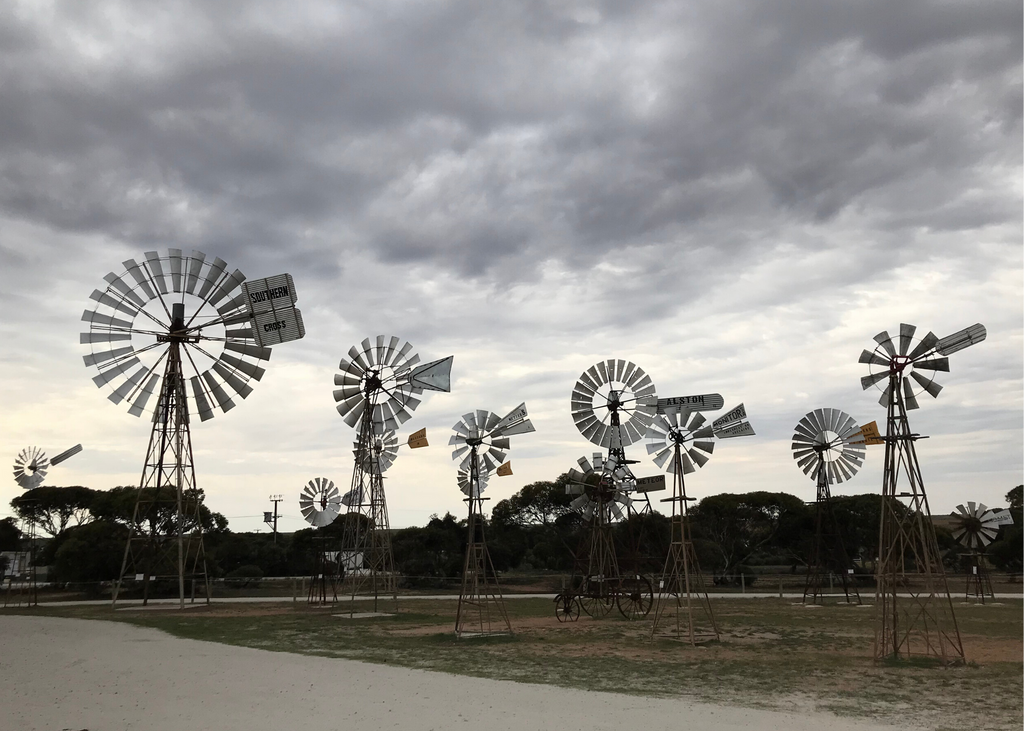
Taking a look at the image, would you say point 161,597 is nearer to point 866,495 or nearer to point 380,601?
point 380,601

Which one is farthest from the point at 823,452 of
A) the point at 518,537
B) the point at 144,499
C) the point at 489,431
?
the point at 144,499

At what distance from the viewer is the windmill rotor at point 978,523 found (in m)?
36.6

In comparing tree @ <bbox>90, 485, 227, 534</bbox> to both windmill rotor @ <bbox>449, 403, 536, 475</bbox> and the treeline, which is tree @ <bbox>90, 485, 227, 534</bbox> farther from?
windmill rotor @ <bbox>449, 403, 536, 475</bbox>

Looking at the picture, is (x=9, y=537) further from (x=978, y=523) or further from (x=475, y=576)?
(x=978, y=523)

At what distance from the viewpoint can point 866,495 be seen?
50750 mm

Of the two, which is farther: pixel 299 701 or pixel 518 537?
pixel 518 537

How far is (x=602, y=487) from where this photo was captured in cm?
2584

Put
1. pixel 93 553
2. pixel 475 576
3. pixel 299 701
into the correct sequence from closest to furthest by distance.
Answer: pixel 299 701, pixel 475 576, pixel 93 553

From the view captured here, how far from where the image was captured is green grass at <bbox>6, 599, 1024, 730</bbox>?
1114cm

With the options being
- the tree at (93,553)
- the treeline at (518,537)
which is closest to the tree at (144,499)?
the treeline at (518,537)

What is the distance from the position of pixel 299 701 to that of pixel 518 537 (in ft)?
148

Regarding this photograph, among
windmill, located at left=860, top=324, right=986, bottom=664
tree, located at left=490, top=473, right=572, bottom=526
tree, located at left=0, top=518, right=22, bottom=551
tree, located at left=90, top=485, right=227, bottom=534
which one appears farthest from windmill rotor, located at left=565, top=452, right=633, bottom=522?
tree, located at left=0, top=518, right=22, bottom=551

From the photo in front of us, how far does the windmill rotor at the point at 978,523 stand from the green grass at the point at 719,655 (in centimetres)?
975

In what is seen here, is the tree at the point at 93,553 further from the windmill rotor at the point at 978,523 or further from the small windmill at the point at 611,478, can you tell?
the windmill rotor at the point at 978,523
